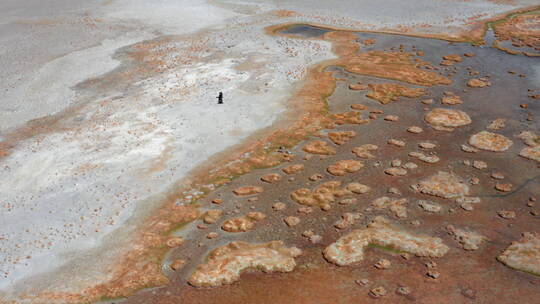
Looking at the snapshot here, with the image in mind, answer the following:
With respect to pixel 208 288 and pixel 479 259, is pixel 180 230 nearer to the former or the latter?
pixel 208 288

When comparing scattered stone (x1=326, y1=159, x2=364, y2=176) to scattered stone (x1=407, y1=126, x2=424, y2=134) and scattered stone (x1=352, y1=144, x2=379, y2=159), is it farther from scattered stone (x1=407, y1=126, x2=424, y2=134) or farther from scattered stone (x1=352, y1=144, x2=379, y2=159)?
scattered stone (x1=407, y1=126, x2=424, y2=134)

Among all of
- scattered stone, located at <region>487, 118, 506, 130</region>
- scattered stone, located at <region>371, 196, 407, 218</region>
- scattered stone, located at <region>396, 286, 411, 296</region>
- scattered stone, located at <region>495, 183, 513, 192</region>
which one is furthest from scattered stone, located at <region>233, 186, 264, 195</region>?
scattered stone, located at <region>487, 118, 506, 130</region>

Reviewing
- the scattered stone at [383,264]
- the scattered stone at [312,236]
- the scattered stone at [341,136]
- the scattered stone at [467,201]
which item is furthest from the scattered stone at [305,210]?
the scattered stone at [467,201]

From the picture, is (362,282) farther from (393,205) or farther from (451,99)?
(451,99)

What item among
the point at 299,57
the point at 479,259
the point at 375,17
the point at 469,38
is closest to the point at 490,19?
the point at 469,38

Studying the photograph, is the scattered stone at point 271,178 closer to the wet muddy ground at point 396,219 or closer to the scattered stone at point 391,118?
the wet muddy ground at point 396,219

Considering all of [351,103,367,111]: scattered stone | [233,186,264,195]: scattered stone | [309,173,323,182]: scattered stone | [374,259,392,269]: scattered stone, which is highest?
[351,103,367,111]: scattered stone

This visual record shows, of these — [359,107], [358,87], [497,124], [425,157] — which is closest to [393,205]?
[425,157]
